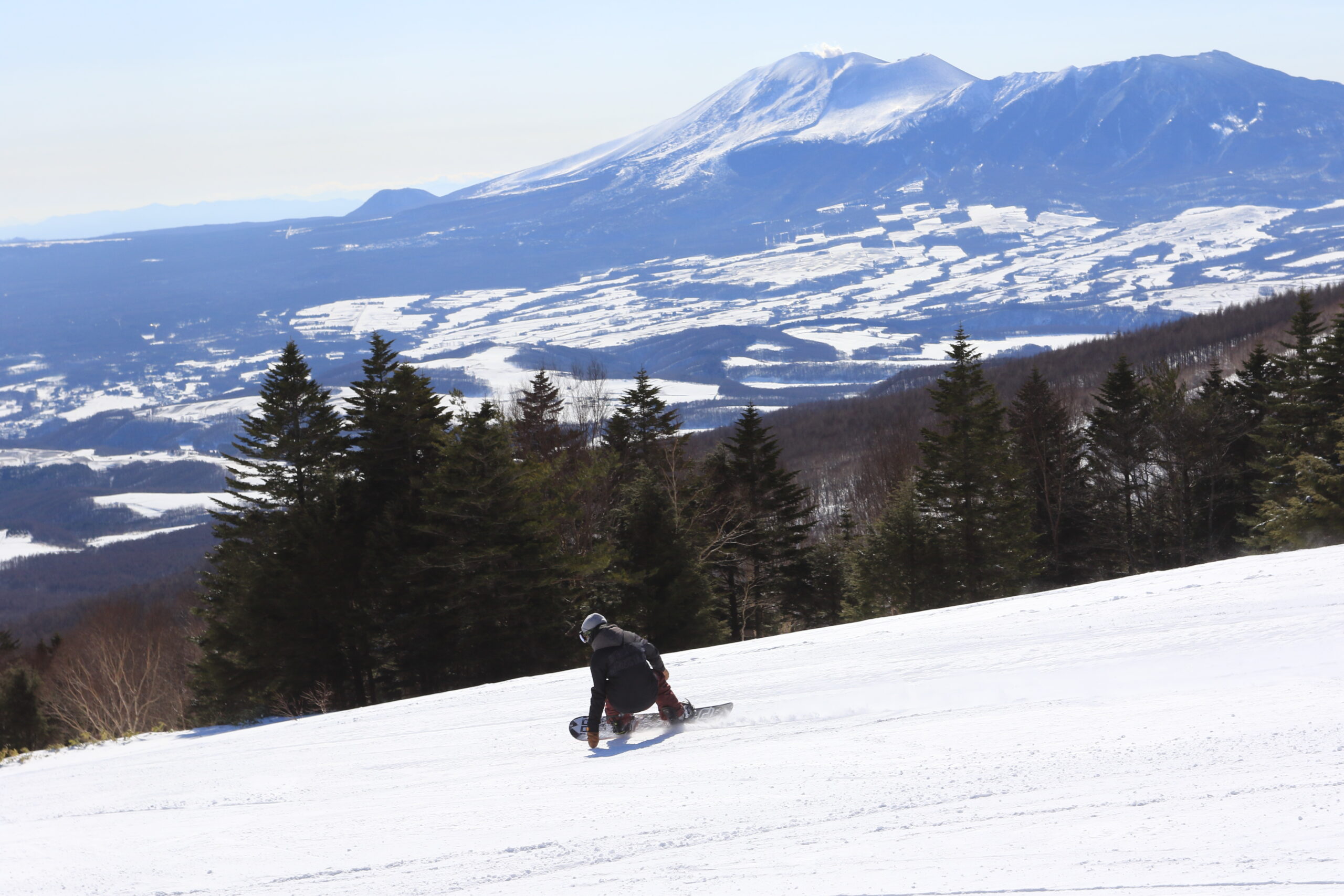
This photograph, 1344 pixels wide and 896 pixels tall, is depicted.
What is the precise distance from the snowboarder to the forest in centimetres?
1409

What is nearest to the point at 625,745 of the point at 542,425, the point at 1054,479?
the point at 542,425

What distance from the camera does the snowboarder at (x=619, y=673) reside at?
9.52m

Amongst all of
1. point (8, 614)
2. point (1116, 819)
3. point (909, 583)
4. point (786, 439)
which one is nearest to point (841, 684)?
point (1116, 819)

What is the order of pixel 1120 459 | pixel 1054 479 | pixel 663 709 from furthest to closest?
1. pixel 1054 479
2. pixel 1120 459
3. pixel 663 709

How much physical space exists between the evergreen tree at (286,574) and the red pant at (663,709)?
65.5ft

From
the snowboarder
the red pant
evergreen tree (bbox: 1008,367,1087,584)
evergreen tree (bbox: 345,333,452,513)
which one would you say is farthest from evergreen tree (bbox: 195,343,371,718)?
evergreen tree (bbox: 1008,367,1087,584)

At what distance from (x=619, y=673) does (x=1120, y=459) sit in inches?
1481

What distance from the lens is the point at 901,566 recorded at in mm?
35562

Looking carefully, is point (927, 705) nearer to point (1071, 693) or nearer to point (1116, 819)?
point (1071, 693)

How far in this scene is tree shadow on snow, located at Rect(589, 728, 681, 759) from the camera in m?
9.18

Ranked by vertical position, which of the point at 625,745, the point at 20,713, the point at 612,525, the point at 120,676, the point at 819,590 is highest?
the point at 625,745

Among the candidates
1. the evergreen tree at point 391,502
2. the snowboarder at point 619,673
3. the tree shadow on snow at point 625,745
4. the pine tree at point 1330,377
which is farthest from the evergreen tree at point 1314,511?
the evergreen tree at point 391,502

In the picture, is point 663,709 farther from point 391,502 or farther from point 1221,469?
point 1221,469

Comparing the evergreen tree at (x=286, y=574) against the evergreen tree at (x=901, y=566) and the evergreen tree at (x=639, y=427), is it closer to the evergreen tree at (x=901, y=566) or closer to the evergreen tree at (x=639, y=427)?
the evergreen tree at (x=639, y=427)
